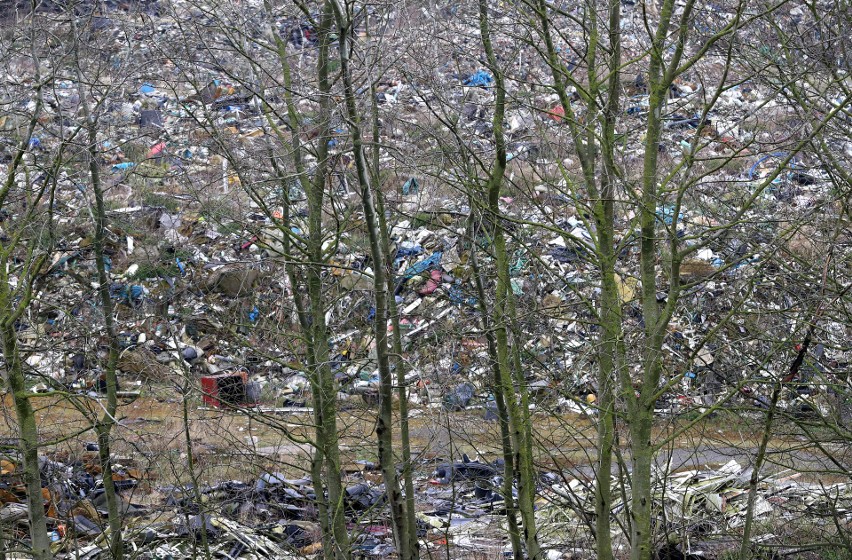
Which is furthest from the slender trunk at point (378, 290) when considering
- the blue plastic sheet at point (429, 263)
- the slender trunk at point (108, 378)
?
the blue plastic sheet at point (429, 263)

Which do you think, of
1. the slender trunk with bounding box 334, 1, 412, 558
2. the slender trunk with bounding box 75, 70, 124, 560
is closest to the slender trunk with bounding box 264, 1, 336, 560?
the slender trunk with bounding box 334, 1, 412, 558

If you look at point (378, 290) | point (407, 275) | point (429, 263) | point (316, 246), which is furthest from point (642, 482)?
point (429, 263)

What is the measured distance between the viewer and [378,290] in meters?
5.73

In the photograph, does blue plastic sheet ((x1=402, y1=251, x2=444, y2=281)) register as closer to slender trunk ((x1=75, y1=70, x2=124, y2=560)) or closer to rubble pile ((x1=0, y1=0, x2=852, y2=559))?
rubble pile ((x1=0, y1=0, x2=852, y2=559))

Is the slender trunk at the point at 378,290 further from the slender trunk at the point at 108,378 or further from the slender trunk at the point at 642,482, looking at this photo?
the slender trunk at the point at 108,378

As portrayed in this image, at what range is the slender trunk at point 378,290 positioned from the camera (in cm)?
522

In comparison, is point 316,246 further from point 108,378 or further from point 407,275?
point 407,275

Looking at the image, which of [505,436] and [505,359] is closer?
[505,359]

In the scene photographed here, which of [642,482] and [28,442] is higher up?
[28,442]

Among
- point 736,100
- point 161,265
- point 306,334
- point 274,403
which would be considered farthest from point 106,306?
point 736,100

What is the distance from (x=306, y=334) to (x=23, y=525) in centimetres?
460

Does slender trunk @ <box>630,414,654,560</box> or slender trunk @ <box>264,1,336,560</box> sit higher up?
slender trunk @ <box>264,1,336,560</box>

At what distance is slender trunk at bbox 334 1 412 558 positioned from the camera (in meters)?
5.22

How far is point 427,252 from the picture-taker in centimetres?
1412
